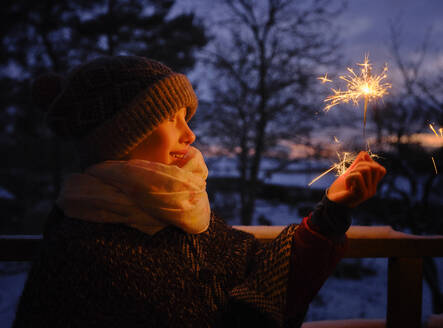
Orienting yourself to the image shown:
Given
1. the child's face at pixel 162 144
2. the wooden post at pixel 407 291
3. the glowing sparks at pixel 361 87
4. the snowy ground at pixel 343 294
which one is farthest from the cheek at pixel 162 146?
the snowy ground at pixel 343 294

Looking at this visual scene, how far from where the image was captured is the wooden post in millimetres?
1375

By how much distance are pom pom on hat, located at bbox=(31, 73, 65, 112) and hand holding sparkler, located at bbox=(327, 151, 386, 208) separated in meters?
1.21

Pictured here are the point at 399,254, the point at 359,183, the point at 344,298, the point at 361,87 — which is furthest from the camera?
the point at 344,298

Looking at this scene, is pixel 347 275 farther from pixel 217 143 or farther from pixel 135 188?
pixel 135 188

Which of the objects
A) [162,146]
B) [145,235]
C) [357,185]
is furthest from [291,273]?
[162,146]

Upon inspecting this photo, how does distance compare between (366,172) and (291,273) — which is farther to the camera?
(291,273)

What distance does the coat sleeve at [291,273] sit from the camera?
0.89m

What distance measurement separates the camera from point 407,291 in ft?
4.53

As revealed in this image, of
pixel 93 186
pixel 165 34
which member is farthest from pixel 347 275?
pixel 165 34

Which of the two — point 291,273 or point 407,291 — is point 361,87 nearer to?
point 291,273

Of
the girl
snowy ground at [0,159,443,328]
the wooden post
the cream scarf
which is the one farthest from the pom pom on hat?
snowy ground at [0,159,443,328]

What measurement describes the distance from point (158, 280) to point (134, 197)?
1.04 ft

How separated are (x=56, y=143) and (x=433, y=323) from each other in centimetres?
1071

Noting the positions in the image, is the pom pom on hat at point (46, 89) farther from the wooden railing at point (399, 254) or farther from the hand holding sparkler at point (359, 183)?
the hand holding sparkler at point (359, 183)
